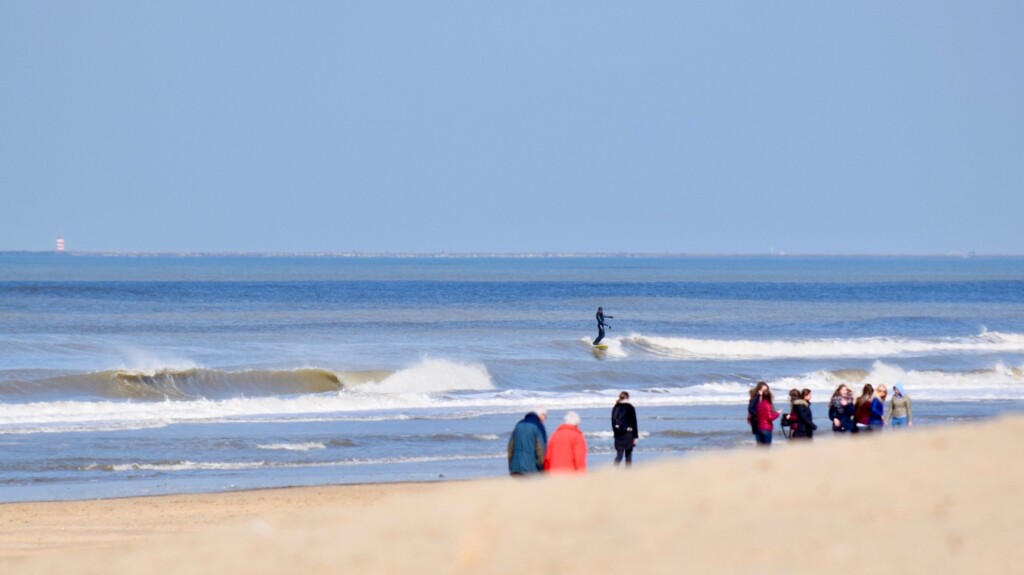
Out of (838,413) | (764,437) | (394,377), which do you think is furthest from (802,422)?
(394,377)

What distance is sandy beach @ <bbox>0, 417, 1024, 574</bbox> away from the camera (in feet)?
18.8

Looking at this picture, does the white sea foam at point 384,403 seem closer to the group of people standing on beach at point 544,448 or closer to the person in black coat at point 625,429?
the person in black coat at point 625,429

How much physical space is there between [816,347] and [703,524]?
1547 inches

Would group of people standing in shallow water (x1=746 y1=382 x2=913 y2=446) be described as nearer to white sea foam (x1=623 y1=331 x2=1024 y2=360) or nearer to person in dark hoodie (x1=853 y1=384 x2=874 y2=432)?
person in dark hoodie (x1=853 y1=384 x2=874 y2=432)

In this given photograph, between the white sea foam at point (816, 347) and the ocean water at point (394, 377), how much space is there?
161 millimetres

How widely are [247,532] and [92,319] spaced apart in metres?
49.9

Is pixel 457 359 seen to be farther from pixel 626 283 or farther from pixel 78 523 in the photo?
pixel 626 283

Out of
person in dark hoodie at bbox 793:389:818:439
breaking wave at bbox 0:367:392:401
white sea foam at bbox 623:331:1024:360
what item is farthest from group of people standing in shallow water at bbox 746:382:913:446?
white sea foam at bbox 623:331:1024:360

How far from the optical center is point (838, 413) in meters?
15.8

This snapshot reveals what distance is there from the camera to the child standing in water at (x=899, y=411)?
1544 cm

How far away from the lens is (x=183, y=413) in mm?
23094

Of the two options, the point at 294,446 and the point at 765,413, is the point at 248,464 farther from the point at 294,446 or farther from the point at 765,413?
the point at 765,413

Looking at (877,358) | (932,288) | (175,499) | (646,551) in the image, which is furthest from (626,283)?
(646,551)

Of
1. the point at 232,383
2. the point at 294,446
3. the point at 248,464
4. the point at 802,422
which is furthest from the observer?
the point at 232,383
